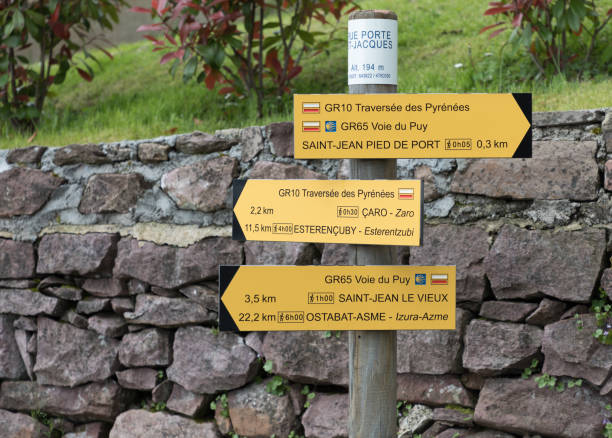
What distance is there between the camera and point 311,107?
2008 mm

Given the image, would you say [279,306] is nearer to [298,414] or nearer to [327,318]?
[327,318]

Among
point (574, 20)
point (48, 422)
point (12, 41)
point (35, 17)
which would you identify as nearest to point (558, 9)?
point (574, 20)

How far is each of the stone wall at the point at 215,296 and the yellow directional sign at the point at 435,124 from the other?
2.74 feet

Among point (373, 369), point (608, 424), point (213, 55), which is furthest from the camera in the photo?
point (213, 55)

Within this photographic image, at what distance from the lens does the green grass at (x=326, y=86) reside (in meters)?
3.73

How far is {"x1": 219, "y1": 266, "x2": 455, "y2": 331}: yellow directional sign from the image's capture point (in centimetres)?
202

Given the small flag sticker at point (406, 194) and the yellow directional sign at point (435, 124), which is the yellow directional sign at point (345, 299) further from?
the yellow directional sign at point (435, 124)

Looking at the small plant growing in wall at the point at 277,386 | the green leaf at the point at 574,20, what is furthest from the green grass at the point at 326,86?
the small plant growing in wall at the point at 277,386

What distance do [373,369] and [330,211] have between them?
1.55 ft

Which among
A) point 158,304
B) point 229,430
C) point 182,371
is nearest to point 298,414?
point 229,430

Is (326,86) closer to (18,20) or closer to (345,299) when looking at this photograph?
(18,20)

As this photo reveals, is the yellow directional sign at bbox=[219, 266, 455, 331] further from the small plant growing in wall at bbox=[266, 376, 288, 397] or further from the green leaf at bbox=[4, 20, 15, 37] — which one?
the green leaf at bbox=[4, 20, 15, 37]

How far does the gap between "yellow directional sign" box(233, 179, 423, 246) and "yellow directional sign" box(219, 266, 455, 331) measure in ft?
0.34

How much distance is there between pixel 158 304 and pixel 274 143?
933 millimetres
